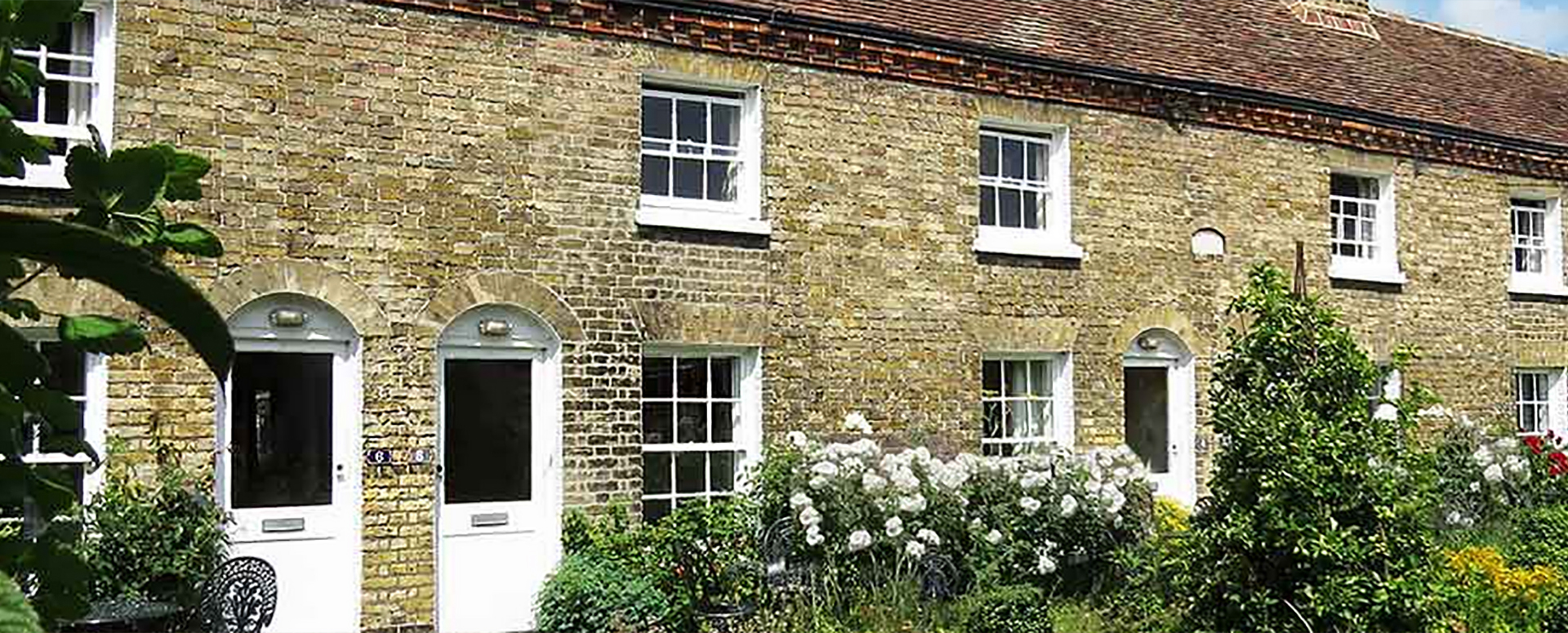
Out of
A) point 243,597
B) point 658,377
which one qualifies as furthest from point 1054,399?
point 243,597

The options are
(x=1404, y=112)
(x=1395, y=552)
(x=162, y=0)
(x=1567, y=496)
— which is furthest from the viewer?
(x=1404, y=112)

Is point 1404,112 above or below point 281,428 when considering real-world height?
above

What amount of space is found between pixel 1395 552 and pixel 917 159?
6.43m

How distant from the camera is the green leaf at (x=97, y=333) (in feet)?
4.54

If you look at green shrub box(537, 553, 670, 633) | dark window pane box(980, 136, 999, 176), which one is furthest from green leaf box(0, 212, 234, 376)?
dark window pane box(980, 136, 999, 176)

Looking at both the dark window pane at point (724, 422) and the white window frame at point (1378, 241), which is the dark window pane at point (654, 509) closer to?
the dark window pane at point (724, 422)

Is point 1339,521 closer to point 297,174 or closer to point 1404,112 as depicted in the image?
point 297,174

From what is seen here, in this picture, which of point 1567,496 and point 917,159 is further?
point 1567,496

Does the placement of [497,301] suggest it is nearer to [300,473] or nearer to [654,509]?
[300,473]

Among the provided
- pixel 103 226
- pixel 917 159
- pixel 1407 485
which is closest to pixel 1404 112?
pixel 917 159

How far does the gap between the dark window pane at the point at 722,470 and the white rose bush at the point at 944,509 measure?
540 millimetres

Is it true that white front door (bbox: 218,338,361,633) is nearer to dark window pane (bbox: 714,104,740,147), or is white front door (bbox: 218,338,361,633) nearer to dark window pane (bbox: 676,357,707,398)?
dark window pane (bbox: 676,357,707,398)

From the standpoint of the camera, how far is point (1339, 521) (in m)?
10.0

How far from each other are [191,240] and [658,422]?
1219cm
